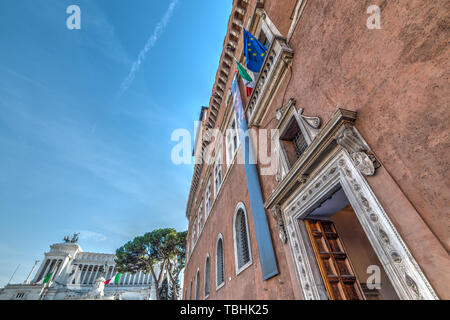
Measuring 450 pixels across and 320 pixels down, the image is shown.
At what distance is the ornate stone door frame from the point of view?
7.61ft

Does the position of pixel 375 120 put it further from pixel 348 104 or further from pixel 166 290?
pixel 166 290

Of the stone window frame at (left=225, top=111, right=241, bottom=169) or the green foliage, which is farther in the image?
the green foliage

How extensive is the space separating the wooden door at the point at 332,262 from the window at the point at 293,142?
159cm

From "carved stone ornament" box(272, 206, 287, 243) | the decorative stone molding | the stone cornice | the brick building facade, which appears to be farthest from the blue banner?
the stone cornice

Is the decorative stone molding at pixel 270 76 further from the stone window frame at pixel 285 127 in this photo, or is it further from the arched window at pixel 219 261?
the arched window at pixel 219 261

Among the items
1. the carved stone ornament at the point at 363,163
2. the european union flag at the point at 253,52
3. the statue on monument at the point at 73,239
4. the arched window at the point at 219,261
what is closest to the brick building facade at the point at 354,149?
the carved stone ornament at the point at 363,163

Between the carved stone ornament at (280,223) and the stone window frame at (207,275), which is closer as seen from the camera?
the carved stone ornament at (280,223)

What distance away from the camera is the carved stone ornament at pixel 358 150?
2869mm

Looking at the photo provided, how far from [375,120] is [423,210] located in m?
1.28

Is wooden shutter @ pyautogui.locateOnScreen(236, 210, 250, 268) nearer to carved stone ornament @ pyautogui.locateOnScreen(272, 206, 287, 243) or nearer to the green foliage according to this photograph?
carved stone ornament @ pyautogui.locateOnScreen(272, 206, 287, 243)

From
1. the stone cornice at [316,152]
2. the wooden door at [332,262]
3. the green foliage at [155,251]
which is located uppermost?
the green foliage at [155,251]

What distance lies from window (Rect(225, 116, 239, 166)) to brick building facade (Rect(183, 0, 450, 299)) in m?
2.26

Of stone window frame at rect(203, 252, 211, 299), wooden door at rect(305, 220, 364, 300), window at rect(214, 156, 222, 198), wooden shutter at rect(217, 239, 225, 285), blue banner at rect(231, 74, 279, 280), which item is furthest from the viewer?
window at rect(214, 156, 222, 198)

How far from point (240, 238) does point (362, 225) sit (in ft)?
17.4
